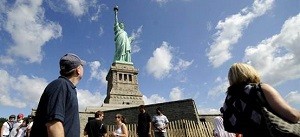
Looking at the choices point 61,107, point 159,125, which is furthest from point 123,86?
point 61,107

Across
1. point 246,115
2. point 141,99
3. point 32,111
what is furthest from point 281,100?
point 141,99

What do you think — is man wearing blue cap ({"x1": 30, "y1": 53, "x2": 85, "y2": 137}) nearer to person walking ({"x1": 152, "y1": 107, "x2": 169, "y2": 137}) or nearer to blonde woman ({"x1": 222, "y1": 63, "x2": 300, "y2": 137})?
blonde woman ({"x1": 222, "y1": 63, "x2": 300, "y2": 137})

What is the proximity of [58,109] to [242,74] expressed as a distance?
1801mm

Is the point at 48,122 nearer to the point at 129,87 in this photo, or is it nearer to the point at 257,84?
the point at 257,84

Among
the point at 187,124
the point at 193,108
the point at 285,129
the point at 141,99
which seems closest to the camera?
the point at 285,129

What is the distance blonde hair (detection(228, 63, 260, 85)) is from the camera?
3025mm

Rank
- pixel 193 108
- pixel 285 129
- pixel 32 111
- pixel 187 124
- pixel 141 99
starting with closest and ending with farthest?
pixel 285 129
pixel 187 124
pixel 193 108
pixel 32 111
pixel 141 99

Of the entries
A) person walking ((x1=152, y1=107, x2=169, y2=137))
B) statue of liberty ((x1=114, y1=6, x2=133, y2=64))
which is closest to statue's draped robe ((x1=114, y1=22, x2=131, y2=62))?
statue of liberty ((x1=114, y1=6, x2=133, y2=64))

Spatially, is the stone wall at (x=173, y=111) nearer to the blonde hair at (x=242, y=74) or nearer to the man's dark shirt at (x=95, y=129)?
the man's dark shirt at (x=95, y=129)

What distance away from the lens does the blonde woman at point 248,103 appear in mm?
2688

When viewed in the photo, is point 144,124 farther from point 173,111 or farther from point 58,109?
point 173,111

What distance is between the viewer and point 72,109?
295cm

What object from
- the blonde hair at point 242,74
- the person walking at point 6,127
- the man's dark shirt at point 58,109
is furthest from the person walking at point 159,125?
the man's dark shirt at point 58,109

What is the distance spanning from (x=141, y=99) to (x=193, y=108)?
58.7ft
